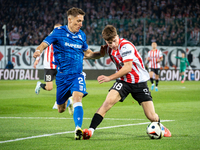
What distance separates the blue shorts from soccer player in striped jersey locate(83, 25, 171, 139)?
0.64 metres

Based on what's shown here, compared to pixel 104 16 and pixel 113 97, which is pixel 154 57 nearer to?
pixel 113 97

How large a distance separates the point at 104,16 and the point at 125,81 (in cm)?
3030

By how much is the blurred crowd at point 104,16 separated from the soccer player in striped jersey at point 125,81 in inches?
791

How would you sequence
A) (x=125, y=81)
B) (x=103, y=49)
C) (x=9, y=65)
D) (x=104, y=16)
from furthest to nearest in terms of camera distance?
(x=104, y=16)
(x=9, y=65)
(x=103, y=49)
(x=125, y=81)

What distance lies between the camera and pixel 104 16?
117ft

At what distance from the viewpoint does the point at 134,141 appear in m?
5.45

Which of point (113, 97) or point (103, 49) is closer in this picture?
point (113, 97)

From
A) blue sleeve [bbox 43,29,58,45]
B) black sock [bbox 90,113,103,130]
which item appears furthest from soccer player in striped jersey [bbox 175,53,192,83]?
black sock [bbox 90,113,103,130]

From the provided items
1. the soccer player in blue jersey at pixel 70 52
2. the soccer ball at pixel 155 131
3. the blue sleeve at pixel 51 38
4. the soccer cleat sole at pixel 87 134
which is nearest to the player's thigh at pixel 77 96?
the soccer player in blue jersey at pixel 70 52

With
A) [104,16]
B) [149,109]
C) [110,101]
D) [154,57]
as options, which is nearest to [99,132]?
[110,101]

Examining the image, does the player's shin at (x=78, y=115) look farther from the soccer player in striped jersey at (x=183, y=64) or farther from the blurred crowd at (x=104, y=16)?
the soccer player in striped jersey at (x=183, y=64)

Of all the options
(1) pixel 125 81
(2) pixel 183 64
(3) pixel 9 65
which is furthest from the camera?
(3) pixel 9 65

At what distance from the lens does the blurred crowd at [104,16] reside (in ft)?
85.3

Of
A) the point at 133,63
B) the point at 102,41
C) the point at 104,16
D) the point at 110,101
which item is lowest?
the point at 110,101
